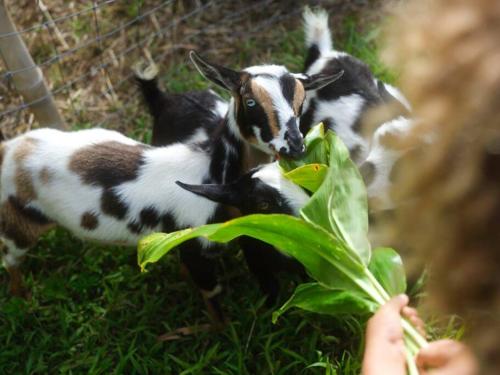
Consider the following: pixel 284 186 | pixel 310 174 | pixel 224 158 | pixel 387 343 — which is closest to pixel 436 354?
pixel 387 343

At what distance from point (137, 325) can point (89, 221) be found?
24.7 inches

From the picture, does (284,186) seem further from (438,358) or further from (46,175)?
(46,175)

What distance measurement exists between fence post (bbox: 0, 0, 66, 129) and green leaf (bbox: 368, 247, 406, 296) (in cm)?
227

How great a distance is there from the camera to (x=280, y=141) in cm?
256

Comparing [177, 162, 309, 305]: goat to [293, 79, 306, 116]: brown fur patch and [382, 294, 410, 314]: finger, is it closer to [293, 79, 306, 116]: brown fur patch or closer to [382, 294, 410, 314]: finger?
[293, 79, 306, 116]: brown fur patch

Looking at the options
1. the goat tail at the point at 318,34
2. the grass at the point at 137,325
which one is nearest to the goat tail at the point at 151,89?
the grass at the point at 137,325

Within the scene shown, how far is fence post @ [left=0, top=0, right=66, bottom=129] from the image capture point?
324 centimetres

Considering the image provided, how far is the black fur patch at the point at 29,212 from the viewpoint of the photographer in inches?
113

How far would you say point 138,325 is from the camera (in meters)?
3.12

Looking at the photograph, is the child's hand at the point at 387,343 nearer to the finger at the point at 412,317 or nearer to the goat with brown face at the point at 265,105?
the finger at the point at 412,317

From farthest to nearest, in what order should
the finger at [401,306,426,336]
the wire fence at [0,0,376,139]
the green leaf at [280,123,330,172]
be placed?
the wire fence at [0,0,376,139], the green leaf at [280,123,330,172], the finger at [401,306,426,336]

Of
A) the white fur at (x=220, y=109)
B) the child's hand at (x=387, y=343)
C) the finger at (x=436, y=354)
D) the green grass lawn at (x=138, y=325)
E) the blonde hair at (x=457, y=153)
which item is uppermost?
the blonde hair at (x=457, y=153)

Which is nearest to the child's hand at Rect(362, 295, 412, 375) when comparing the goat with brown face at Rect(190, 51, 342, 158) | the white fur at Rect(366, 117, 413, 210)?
the goat with brown face at Rect(190, 51, 342, 158)

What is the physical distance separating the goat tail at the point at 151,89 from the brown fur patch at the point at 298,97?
94 centimetres
